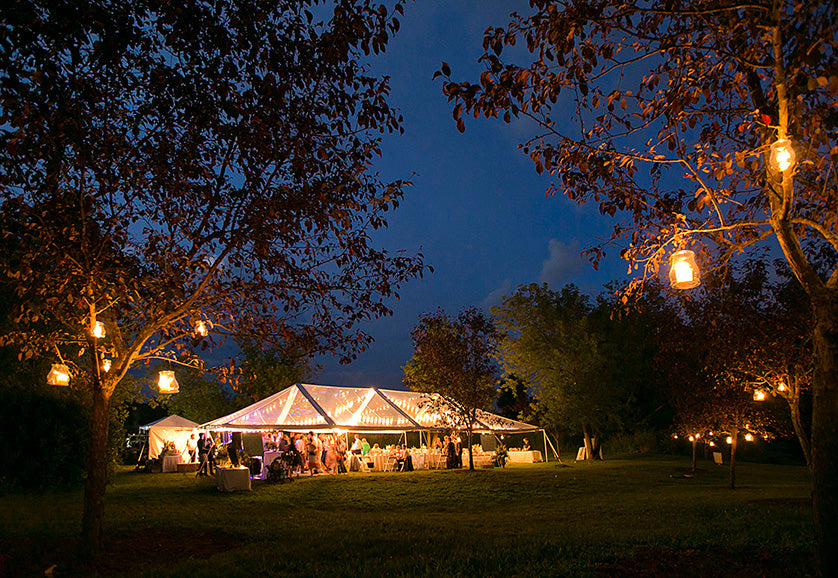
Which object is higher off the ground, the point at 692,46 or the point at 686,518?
the point at 692,46

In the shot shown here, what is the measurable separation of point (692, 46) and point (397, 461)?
63.7ft

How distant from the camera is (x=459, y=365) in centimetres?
2012

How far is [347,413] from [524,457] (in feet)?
31.8

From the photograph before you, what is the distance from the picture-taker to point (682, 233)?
5.11 m

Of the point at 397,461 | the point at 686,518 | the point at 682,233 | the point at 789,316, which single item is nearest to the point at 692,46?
the point at 682,233

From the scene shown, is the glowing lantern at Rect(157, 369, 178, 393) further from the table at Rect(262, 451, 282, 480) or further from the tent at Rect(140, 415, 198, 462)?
the tent at Rect(140, 415, 198, 462)

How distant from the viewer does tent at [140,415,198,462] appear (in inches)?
1156

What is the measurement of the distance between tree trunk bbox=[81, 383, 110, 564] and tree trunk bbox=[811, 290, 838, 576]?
6.66 m

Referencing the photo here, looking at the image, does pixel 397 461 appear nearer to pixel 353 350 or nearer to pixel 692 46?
pixel 353 350

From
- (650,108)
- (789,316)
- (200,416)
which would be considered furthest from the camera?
(200,416)

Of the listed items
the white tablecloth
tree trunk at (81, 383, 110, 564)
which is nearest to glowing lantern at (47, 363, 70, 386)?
tree trunk at (81, 383, 110, 564)

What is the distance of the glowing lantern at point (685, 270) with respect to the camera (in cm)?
491

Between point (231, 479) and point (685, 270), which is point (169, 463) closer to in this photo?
point (231, 479)

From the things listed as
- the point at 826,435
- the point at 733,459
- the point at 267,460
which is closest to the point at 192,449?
the point at 267,460
